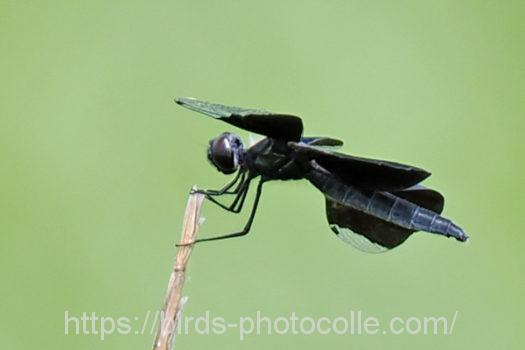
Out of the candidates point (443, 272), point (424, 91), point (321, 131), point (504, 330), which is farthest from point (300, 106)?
point (504, 330)

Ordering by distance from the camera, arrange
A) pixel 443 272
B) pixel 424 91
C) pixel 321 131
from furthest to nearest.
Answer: pixel 424 91, pixel 321 131, pixel 443 272

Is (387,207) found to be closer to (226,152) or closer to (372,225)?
(372,225)

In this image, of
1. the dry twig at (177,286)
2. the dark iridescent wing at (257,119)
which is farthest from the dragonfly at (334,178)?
the dry twig at (177,286)

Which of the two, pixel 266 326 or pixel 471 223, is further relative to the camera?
pixel 471 223

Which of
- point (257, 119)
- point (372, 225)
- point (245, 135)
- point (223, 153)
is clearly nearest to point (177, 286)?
point (257, 119)

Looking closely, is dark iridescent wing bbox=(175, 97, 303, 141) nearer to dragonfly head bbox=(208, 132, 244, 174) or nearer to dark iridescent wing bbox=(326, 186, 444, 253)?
dragonfly head bbox=(208, 132, 244, 174)

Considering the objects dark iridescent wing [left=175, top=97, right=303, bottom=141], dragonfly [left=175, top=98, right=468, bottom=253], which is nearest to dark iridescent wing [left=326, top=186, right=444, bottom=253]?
dragonfly [left=175, top=98, right=468, bottom=253]

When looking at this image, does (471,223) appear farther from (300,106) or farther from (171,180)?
(171,180)
